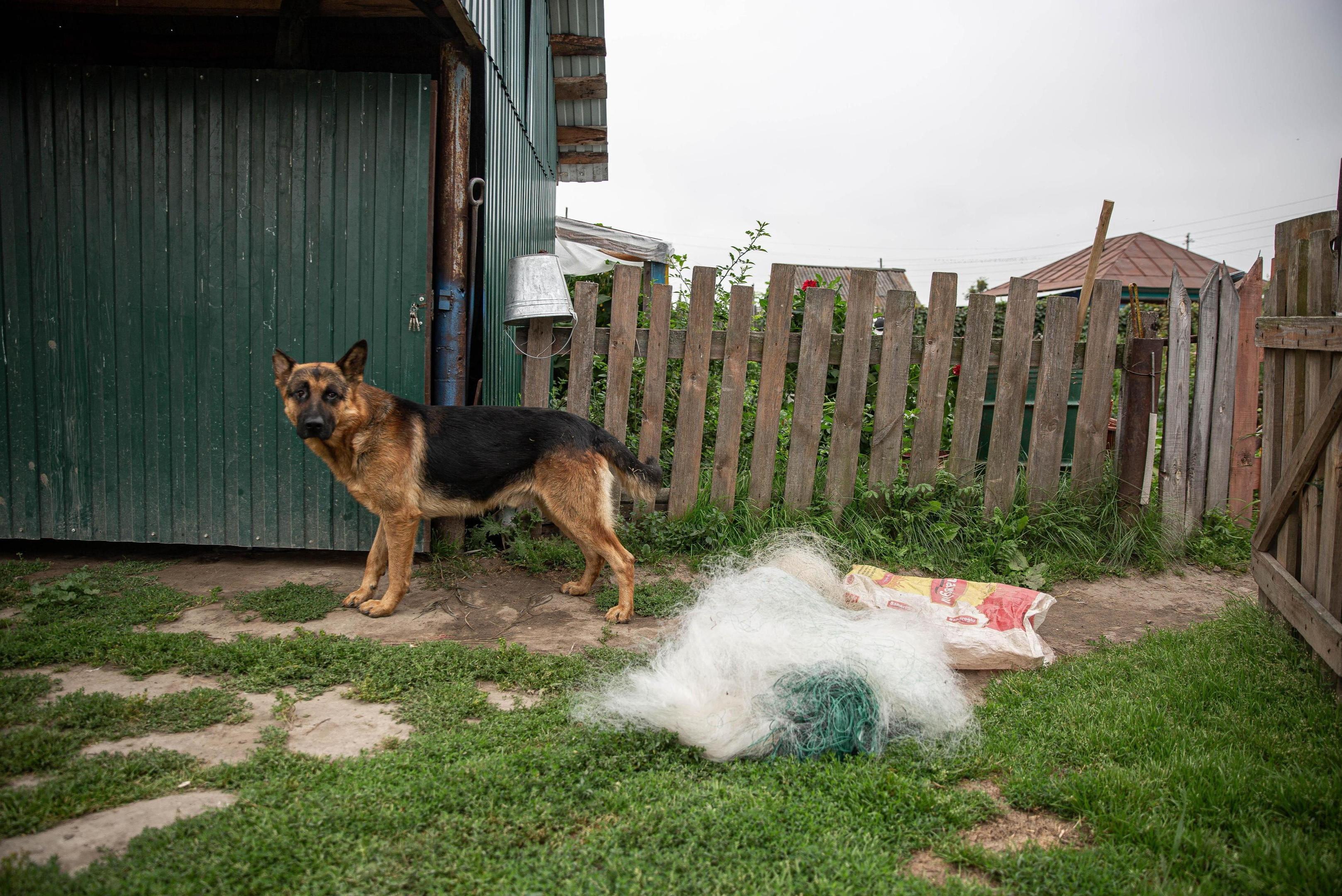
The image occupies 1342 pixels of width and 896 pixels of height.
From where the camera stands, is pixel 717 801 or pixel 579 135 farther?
pixel 579 135

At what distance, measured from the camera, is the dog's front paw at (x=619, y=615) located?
4238 mm

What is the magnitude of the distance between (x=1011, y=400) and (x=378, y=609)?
4457mm

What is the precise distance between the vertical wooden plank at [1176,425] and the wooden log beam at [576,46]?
660 centimetres

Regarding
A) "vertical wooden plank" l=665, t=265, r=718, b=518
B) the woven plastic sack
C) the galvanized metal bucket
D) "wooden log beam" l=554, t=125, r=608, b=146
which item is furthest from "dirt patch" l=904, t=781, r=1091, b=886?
"wooden log beam" l=554, t=125, r=608, b=146

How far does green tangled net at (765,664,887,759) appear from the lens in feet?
8.79

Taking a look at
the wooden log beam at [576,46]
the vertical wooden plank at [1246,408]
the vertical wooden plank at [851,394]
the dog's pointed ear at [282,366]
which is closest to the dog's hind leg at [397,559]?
the dog's pointed ear at [282,366]

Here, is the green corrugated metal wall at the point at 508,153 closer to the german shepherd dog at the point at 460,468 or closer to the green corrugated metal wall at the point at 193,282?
the green corrugated metal wall at the point at 193,282

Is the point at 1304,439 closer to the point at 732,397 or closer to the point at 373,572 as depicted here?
the point at 732,397

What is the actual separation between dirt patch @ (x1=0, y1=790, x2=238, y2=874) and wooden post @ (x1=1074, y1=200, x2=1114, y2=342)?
220 inches

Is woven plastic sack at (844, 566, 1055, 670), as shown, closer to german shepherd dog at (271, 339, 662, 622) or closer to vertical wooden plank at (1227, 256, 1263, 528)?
german shepherd dog at (271, 339, 662, 622)

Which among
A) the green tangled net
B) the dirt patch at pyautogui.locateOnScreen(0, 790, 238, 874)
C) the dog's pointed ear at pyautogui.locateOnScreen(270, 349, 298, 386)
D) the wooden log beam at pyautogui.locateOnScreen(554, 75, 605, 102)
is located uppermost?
the wooden log beam at pyautogui.locateOnScreen(554, 75, 605, 102)

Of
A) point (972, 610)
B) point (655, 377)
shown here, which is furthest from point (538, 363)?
point (972, 610)

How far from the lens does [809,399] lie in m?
5.46

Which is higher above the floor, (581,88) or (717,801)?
(581,88)
